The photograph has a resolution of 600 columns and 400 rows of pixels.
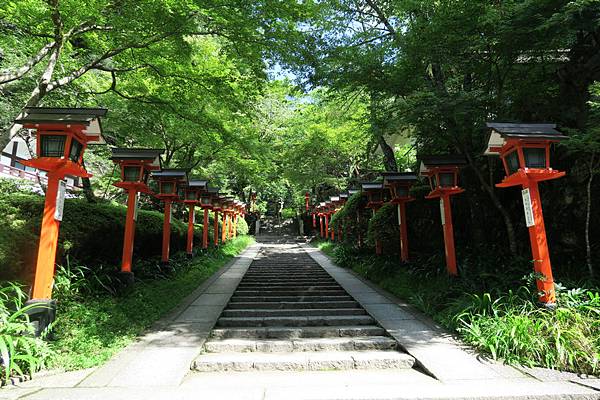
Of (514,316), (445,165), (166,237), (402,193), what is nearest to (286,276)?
(166,237)

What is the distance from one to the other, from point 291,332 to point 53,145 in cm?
489

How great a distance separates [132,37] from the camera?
273 inches

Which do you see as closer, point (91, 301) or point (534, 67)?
point (91, 301)

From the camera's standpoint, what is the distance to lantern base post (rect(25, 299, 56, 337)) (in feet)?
15.4

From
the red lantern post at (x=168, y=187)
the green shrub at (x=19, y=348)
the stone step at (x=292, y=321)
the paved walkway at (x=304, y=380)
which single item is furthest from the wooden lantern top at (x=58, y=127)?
the red lantern post at (x=168, y=187)

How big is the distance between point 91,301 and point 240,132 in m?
9.11

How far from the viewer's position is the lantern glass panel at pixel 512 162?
19.0 feet

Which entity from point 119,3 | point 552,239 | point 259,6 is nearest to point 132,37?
point 119,3

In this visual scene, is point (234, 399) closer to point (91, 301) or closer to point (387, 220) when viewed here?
point (91, 301)

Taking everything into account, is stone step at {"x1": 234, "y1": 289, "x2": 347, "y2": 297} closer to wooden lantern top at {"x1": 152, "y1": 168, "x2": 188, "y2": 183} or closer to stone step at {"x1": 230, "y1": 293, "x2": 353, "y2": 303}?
stone step at {"x1": 230, "y1": 293, "x2": 353, "y2": 303}

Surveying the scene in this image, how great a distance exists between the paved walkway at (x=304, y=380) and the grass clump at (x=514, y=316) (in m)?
0.31

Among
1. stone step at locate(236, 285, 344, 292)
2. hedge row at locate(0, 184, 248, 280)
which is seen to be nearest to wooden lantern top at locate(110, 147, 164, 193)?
hedge row at locate(0, 184, 248, 280)

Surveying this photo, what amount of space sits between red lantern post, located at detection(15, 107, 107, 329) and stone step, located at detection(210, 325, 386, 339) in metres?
2.61

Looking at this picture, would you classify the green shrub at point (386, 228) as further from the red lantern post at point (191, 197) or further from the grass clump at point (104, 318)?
the red lantern post at point (191, 197)
